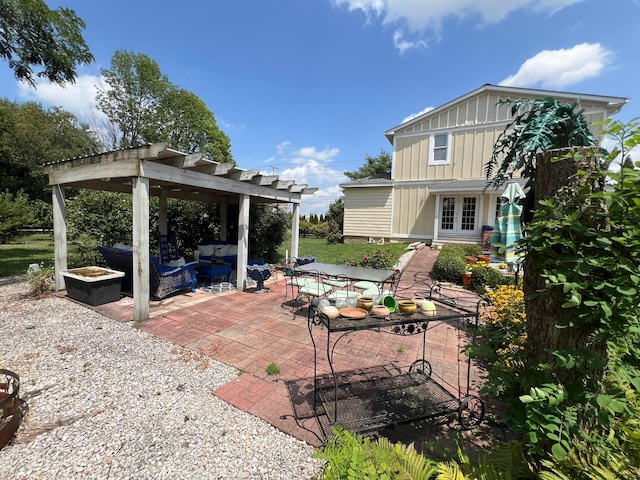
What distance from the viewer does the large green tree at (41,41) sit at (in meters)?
7.46

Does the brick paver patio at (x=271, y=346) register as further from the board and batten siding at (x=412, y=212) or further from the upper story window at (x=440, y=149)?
the upper story window at (x=440, y=149)

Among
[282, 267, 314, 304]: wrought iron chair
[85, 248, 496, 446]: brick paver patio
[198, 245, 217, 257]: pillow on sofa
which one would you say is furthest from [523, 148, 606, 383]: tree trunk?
[198, 245, 217, 257]: pillow on sofa

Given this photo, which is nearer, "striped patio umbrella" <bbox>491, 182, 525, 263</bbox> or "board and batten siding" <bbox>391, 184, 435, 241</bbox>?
"striped patio umbrella" <bbox>491, 182, 525, 263</bbox>

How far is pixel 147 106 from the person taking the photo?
23.1 m

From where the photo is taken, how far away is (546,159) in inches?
67.9

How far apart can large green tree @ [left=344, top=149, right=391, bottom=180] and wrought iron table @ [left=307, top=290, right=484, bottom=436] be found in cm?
2946

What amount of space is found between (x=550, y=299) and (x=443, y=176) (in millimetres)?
13889

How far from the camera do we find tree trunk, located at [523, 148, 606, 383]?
4.95ft

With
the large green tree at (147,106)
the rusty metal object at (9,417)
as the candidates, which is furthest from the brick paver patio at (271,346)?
the large green tree at (147,106)

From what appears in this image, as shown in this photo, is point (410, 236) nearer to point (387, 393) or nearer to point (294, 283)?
point (294, 283)

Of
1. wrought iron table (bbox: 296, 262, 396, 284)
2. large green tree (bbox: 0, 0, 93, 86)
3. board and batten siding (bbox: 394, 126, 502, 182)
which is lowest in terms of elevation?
wrought iron table (bbox: 296, 262, 396, 284)

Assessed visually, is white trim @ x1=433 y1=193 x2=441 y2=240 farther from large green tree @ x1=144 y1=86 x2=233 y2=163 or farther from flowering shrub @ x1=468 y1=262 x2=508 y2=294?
large green tree @ x1=144 y1=86 x2=233 y2=163

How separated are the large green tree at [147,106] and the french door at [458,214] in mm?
21244

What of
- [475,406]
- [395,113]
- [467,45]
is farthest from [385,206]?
[475,406]
